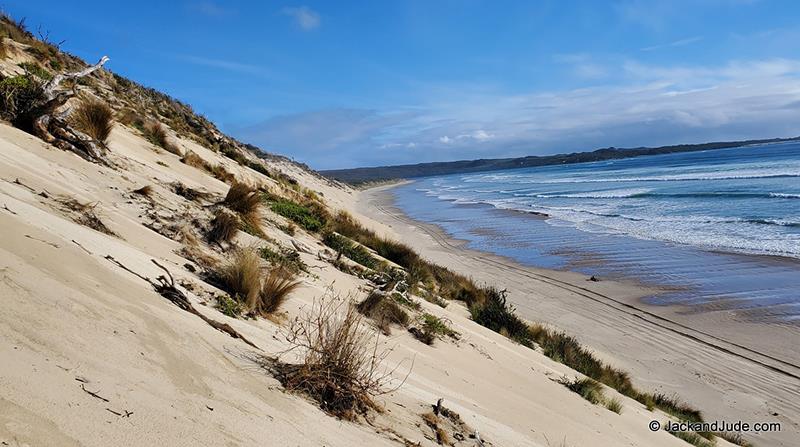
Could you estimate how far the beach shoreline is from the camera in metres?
8.70

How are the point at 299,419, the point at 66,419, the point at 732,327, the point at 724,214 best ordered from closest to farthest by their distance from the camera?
the point at 66,419, the point at 299,419, the point at 732,327, the point at 724,214

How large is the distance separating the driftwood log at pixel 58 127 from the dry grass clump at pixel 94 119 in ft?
2.40

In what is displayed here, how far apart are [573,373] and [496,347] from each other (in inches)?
48.4

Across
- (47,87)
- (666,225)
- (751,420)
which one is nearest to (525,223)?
(666,225)

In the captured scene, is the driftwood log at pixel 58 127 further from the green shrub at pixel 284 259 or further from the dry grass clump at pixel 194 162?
the dry grass clump at pixel 194 162

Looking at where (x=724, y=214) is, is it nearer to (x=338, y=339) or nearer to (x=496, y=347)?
(x=496, y=347)

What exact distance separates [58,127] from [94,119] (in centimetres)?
138

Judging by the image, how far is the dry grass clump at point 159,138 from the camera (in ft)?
42.1

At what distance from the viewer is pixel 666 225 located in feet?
81.3

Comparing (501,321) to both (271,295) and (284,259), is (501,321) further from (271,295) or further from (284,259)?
(271,295)

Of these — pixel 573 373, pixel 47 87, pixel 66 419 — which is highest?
pixel 47 87

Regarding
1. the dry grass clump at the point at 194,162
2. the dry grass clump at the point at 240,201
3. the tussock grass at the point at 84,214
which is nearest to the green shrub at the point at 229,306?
the tussock grass at the point at 84,214

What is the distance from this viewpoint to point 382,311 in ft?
21.3

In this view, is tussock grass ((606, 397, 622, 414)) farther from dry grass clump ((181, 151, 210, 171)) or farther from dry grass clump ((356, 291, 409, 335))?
dry grass clump ((181, 151, 210, 171))
